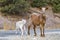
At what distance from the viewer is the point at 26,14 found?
31734 mm

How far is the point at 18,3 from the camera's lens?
3069 centimetres

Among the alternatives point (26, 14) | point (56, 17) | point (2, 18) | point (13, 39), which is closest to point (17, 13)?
point (26, 14)

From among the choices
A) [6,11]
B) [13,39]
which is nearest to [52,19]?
[6,11]

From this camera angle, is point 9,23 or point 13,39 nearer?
point 13,39

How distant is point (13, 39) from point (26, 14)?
1551cm

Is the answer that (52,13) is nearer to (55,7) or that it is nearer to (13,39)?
(55,7)

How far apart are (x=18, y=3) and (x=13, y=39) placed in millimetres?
14709

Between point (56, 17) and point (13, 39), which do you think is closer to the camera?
point (13, 39)

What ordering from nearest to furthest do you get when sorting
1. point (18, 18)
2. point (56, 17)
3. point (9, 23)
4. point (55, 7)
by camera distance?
point (9, 23) < point (18, 18) < point (56, 17) < point (55, 7)

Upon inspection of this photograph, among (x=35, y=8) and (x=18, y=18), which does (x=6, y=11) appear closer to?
(x=18, y=18)

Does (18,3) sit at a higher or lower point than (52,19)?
higher

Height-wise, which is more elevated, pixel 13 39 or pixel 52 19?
pixel 13 39

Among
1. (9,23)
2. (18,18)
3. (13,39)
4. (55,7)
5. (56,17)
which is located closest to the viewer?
(13,39)

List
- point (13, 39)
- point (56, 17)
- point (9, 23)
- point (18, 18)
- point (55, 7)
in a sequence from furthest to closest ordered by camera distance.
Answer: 1. point (55, 7)
2. point (56, 17)
3. point (18, 18)
4. point (9, 23)
5. point (13, 39)
